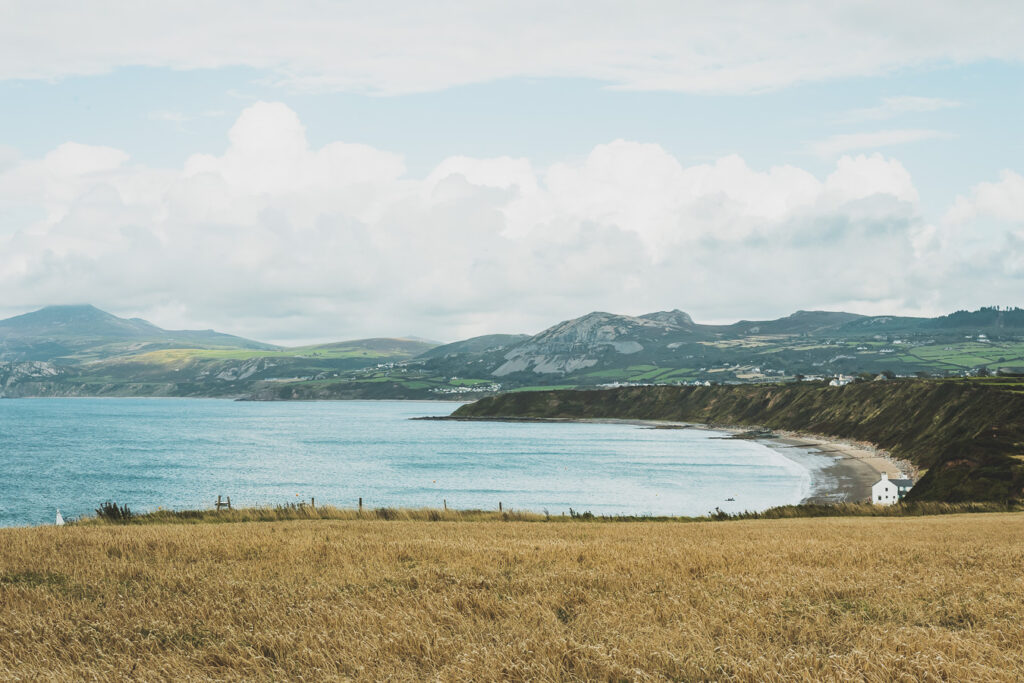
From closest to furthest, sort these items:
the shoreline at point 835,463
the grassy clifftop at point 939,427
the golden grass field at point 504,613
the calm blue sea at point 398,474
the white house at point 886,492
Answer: the golden grass field at point 504,613, the grassy clifftop at point 939,427, the white house at point 886,492, the shoreline at point 835,463, the calm blue sea at point 398,474

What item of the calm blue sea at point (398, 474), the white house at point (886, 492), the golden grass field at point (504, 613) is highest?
the golden grass field at point (504, 613)

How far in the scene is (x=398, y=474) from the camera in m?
122

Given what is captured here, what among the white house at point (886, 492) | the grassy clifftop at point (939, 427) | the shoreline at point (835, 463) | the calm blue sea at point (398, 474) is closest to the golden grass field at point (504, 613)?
the grassy clifftop at point (939, 427)

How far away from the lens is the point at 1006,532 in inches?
1037

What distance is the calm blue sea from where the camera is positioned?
89.8m

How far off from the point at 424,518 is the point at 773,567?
21.0 metres

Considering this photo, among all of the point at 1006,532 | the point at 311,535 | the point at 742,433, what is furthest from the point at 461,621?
the point at 742,433

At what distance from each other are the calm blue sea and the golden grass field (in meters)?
67.2

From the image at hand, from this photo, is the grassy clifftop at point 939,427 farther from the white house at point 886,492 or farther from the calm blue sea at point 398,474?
the calm blue sea at point 398,474

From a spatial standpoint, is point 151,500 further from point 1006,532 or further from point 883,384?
point 883,384

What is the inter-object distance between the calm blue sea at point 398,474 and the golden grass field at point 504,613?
67214 mm

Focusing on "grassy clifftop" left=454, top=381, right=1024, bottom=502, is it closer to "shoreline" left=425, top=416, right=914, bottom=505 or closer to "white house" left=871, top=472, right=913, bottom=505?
"white house" left=871, top=472, right=913, bottom=505

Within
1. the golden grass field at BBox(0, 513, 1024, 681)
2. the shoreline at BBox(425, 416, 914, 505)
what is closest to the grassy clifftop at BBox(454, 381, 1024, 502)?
the shoreline at BBox(425, 416, 914, 505)

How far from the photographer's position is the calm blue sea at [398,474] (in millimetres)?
89750
